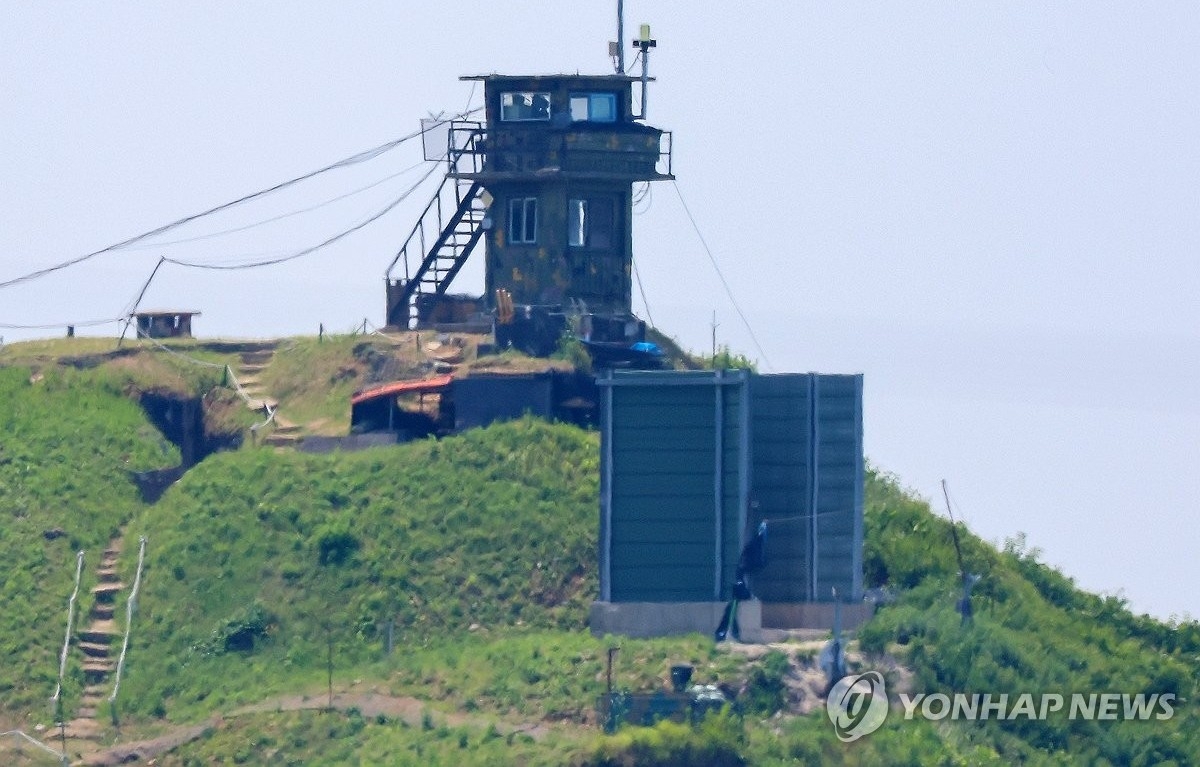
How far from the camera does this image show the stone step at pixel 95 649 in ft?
151

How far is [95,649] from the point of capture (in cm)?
4625

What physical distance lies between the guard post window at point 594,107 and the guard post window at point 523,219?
2.02 m

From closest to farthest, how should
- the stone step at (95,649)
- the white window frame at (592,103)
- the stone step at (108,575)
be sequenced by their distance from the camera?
the stone step at (95,649)
the stone step at (108,575)
the white window frame at (592,103)

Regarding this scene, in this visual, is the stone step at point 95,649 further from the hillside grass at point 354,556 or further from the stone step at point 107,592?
the stone step at point 107,592

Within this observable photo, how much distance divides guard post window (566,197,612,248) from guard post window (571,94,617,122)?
1694mm

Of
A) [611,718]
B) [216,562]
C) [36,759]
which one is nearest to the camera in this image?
[611,718]

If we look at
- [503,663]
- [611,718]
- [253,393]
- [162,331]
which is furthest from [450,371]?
[611,718]

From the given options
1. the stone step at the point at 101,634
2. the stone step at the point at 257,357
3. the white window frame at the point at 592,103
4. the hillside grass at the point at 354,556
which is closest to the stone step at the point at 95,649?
the stone step at the point at 101,634

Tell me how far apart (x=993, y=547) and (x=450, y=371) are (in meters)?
11.4

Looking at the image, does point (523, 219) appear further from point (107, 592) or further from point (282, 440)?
point (107, 592)

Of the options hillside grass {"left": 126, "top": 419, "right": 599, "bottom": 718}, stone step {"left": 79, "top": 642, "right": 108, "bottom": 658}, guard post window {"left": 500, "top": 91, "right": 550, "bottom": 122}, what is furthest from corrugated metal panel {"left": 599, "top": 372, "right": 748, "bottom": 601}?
guard post window {"left": 500, "top": 91, "right": 550, "bottom": 122}

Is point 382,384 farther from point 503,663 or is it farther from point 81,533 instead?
point 503,663

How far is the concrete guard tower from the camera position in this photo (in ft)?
184

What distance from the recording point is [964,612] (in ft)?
141
